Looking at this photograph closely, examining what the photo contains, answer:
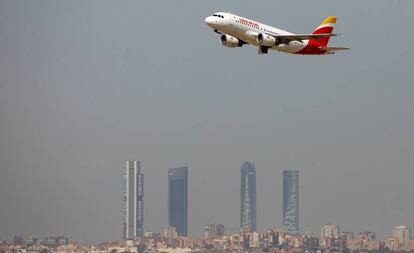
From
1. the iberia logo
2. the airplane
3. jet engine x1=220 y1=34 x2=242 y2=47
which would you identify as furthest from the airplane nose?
the iberia logo

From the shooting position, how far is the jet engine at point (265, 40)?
92.1 meters

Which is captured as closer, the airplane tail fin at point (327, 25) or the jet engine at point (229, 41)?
the jet engine at point (229, 41)

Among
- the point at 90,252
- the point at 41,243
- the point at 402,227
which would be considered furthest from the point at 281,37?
the point at 402,227

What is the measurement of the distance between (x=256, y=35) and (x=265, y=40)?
2.64ft

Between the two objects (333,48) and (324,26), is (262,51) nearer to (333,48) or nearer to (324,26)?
(333,48)

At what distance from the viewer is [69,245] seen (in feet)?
540

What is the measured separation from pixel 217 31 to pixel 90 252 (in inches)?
3316

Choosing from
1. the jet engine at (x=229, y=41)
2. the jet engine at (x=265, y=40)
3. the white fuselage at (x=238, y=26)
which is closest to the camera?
the white fuselage at (x=238, y=26)

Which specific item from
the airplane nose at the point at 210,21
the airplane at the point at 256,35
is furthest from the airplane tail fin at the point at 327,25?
the airplane nose at the point at 210,21

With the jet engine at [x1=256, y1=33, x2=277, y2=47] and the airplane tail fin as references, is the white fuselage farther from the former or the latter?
the airplane tail fin

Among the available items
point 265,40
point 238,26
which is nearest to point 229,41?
point 238,26

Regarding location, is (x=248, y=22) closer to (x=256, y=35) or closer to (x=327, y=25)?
(x=256, y=35)

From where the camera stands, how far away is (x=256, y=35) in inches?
3627

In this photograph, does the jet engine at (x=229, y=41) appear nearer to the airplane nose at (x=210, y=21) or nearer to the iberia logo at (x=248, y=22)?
the iberia logo at (x=248, y=22)
